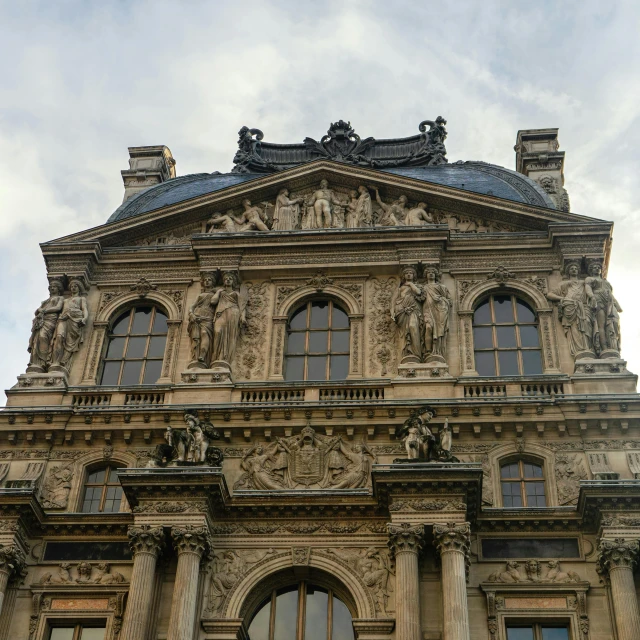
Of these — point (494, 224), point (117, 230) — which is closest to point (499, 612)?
point (494, 224)

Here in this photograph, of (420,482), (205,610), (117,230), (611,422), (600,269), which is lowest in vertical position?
(205,610)

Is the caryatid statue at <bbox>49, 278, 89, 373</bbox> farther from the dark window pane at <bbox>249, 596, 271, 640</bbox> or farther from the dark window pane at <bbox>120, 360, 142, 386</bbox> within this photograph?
the dark window pane at <bbox>249, 596, 271, 640</bbox>

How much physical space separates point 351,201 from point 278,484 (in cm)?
984

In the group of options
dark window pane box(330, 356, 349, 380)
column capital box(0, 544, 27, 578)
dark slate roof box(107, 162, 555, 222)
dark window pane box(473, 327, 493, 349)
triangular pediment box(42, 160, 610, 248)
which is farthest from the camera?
dark slate roof box(107, 162, 555, 222)

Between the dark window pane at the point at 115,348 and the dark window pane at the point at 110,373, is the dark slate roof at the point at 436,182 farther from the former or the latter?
the dark window pane at the point at 110,373

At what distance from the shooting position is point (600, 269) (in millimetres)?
28953

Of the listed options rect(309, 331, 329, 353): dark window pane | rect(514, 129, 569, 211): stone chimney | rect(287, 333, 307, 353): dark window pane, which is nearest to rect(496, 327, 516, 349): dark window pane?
rect(309, 331, 329, 353): dark window pane

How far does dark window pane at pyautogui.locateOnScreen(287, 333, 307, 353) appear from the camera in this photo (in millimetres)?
28936

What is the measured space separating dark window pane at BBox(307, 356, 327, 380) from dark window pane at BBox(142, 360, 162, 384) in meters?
3.84

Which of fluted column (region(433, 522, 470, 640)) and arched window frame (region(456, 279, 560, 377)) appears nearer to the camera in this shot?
fluted column (region(433, 522, 470, 640))

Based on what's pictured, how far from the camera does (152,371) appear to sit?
28.9m

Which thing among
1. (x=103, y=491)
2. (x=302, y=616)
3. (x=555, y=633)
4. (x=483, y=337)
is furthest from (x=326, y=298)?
(x=555, y=633)

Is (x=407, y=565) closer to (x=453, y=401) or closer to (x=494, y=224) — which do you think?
(x=453, y=401)

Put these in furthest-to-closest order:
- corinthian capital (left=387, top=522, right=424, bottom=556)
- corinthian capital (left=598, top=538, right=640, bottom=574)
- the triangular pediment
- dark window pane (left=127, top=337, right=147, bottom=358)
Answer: the triangular pediment, dark window pane (left=127, top=337, right=147, bottom=358), corinthian capital (left=387, top=522, right=424, bottom=556), corinthian capital (left=598, top=538, right=640, bottom=574)
